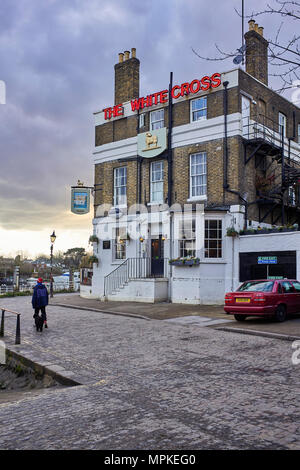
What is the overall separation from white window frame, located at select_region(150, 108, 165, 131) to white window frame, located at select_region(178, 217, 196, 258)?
17.8 ft

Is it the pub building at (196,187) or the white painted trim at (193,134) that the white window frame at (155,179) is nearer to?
the pub building at (196,187)

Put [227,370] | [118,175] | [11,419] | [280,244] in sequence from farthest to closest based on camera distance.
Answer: [118,175] < [280,244] < [227,370] < [11,419]

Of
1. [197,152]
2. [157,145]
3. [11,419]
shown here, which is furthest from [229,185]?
[11,419]

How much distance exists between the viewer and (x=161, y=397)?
6.07 m

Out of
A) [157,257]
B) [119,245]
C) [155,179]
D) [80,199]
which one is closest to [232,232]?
[157,257]

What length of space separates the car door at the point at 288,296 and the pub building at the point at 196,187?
8.62ft

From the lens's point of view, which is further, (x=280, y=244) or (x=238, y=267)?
(x=238, y=267)

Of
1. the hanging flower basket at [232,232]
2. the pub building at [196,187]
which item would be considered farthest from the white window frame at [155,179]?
the hanging flower basket at [232,232]

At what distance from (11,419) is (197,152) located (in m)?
17.2

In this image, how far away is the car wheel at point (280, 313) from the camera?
13.4 m

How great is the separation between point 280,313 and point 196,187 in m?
8.95

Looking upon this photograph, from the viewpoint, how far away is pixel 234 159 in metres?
19.4

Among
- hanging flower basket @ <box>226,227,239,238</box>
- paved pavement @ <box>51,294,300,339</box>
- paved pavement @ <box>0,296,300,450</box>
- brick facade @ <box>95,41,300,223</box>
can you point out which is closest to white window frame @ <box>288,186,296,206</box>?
brick facade @ <box>95,41,300,223</box>
